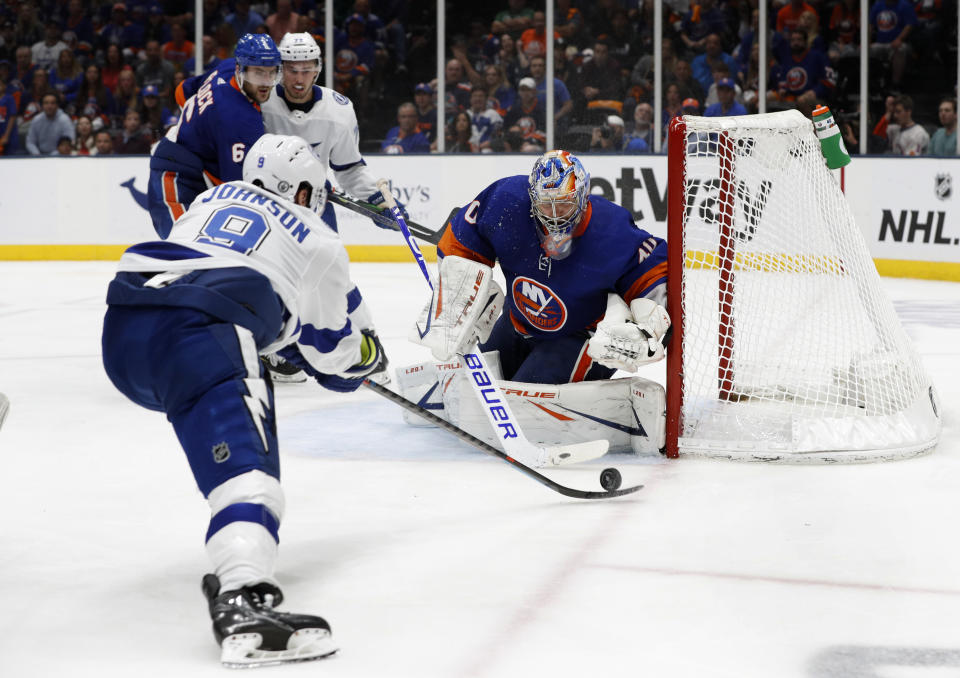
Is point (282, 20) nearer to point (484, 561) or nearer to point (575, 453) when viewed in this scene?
point (575, 453)

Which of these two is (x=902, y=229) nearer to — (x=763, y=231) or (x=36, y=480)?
(x=763, y=231)

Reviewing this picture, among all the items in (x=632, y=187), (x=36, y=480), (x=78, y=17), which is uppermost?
(x=78, y=17)

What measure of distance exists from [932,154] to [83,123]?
609 centimetres

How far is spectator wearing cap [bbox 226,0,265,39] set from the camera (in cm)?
1006

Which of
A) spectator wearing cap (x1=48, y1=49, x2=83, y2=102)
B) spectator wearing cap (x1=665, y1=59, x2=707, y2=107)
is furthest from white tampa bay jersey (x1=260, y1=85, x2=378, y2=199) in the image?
spectator wearing cap (x1=48, y1=49, x2=83, y2=102)

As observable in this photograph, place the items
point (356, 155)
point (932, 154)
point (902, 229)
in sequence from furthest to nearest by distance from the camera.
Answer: point (932, 154) → point (902, 229) → point (356, 155)

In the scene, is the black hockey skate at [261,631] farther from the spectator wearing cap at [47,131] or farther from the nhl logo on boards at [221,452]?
the spectator wearing cap at [47,131]

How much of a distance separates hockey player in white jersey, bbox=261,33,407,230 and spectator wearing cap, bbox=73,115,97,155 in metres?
5.43

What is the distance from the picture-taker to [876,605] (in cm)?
229

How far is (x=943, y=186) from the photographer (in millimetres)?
7445

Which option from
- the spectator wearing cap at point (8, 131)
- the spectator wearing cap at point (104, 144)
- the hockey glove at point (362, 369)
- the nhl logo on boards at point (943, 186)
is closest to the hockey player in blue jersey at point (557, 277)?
the hockey glove at point (362, 369)

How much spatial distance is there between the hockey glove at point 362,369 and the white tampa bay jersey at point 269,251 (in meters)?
0.16

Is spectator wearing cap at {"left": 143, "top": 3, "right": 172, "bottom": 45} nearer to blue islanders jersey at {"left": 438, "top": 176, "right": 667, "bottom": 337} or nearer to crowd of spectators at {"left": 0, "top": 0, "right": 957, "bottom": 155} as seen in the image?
crowd of spectators at {"left": 0, "top": 0, "right": 957, "bottom": 155}

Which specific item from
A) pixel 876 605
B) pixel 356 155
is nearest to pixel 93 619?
pixel 876 605
